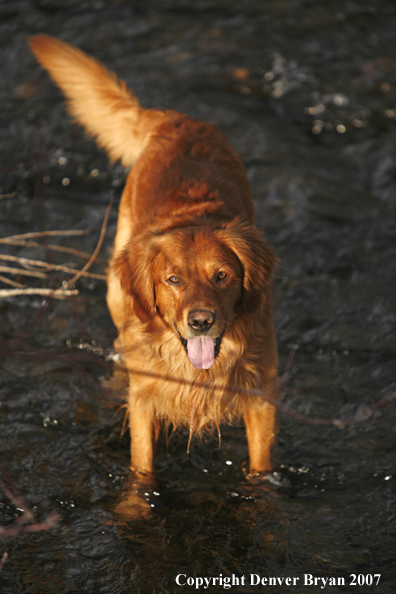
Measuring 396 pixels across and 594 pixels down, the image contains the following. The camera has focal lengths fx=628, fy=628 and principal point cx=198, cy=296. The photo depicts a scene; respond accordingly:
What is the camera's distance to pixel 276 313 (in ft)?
16.9

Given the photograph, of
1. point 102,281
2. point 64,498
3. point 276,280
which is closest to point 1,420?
point 64,498

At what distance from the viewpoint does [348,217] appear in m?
6.14

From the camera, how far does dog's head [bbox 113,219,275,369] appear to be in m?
3.13

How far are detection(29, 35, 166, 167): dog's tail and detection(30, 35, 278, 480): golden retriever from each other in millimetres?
396

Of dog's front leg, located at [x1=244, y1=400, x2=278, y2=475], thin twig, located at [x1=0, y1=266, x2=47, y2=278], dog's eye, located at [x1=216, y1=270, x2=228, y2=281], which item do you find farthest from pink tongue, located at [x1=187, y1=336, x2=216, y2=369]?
thin twig, located at [x1=0, y1=266, x2=47, y2=278]

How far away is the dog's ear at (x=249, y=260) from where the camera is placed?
3.40 m

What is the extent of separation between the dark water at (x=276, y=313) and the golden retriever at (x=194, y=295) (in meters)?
0.40

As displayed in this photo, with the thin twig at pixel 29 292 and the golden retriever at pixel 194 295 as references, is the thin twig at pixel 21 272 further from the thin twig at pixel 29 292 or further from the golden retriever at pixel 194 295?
the golden retriever at pixel 194 295

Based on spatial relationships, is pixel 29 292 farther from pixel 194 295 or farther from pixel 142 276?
pixel 194 295

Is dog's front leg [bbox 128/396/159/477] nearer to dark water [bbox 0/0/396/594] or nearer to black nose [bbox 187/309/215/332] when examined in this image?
dark water [bbox 0/0/396/594]

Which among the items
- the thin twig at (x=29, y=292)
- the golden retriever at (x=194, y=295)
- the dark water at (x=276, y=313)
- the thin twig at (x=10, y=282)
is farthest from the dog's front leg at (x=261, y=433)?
the thin twig at (x=10, y=282)

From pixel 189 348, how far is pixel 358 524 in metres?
1.46

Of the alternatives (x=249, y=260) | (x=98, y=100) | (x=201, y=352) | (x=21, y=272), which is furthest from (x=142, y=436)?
(x=98, y=100)

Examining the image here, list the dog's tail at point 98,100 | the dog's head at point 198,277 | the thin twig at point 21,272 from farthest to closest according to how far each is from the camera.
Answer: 1. the thin twig at point 21,272
2. the dog's tail at point 98,100
3. the dog's head at point 198,277
